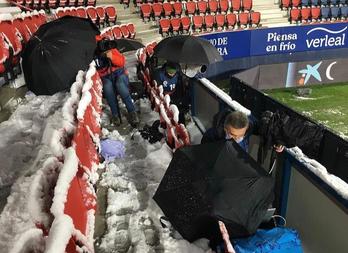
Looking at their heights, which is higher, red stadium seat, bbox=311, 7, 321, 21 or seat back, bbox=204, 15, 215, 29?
seat back, bbox=204, 15, 215, 29

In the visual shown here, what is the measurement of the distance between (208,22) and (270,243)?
596 inches

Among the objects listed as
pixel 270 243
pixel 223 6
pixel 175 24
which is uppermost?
pixel 270 243

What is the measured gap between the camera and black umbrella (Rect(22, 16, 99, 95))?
529 cm

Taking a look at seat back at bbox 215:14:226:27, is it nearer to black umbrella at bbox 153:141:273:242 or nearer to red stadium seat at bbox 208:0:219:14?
red stadium seat at bbox 208:0:219:14

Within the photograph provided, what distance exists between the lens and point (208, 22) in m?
17.0

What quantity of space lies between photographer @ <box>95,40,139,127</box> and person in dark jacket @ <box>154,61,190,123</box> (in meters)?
0.66

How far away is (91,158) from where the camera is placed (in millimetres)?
4273

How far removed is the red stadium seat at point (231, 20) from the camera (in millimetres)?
17391

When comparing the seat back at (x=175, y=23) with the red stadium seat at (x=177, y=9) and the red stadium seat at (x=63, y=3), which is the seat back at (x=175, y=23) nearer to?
the red stadium seat at (x=177, y=9)

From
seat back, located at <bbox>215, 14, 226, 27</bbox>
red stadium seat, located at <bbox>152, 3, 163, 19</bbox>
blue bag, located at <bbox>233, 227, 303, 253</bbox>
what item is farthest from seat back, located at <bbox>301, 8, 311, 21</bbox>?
blue bag, located at <bbox>233, 227, 303, 253</bbox>

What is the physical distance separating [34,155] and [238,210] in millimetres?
A: 3116

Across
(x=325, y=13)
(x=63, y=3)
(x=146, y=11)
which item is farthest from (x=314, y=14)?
(x=63, y=3)

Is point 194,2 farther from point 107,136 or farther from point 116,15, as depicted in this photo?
point 107,136

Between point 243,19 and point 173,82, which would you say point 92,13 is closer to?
point 243,19
